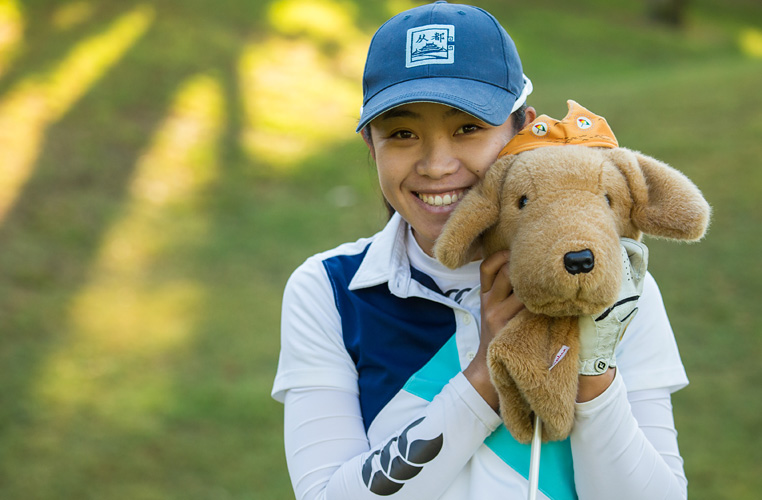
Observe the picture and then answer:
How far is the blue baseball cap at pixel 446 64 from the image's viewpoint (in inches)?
57.0

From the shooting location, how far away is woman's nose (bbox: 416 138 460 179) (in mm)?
1470

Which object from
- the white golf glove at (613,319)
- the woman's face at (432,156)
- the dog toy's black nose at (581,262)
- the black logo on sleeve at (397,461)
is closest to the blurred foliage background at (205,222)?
the black logo on sleeve at (397,461)

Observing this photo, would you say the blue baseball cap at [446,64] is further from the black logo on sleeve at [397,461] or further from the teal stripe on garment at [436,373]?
the black logo on sleeve at [397,461]

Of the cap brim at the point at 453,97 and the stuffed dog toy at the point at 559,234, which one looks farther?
the cap brim at the point at 453,97

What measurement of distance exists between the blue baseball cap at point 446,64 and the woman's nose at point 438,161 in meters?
0.10

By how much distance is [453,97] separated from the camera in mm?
1421

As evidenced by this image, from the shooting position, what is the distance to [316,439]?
1.52m

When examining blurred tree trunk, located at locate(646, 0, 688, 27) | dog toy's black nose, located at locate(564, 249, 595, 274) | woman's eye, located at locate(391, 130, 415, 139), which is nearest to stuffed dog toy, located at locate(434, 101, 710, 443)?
dog toy's black nose, located at locate(564, 249, 595, 274)

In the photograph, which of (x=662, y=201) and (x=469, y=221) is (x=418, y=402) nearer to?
(x=469, y=221)

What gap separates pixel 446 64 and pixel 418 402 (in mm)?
631

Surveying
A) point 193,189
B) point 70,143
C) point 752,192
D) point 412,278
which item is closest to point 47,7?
point 70,143

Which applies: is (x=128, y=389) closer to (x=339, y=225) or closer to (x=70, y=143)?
(x=339, y=225)

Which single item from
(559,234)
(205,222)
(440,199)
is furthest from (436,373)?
(205,222)

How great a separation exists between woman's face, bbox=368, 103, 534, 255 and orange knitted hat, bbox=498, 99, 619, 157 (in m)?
0.08
